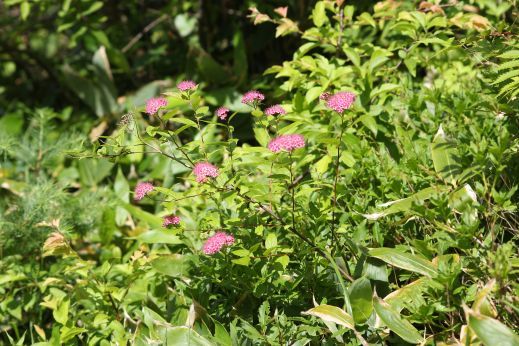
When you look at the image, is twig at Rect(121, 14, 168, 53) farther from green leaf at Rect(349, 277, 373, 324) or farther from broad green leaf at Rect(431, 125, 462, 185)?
green leaf at Rect(349, 277, 373, 324)

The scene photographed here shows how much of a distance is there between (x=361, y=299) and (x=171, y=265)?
0.77m

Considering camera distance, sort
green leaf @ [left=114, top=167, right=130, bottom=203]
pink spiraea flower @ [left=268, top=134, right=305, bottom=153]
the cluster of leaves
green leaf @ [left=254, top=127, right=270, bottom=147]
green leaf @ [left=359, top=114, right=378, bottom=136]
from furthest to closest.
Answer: the cluster of leaves → green leaf @ [left=114, top=167, right=130, bottom=203] → green leaf @ [left=359, top=114, right=378, bottom=136] → green leaf @ [left=254, top=127, right=270, bottom=147] → pink spiraea flower @ [left=268, top=134, right=305, bottom=153]

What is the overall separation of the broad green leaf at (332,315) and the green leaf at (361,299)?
0.10 feet

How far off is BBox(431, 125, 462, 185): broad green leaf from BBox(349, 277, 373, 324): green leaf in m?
0.45

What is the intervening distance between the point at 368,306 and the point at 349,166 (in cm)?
65

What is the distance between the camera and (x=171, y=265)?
2369 mm

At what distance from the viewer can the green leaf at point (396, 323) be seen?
1762 millimetres

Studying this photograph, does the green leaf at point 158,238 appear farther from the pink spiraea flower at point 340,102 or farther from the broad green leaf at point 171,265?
the pink spiraea flower at point 340,102

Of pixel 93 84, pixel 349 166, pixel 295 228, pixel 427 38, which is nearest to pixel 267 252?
pixel 295 228

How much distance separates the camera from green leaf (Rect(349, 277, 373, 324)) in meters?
1.87

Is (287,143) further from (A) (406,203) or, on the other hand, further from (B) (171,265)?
(B) (171,265)

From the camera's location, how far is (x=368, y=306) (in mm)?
1891

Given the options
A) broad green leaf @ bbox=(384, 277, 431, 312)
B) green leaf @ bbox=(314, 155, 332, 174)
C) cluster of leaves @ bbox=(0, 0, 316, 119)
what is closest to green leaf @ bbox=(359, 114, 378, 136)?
green leaf @ bbox=(314, 155, 332, 174)

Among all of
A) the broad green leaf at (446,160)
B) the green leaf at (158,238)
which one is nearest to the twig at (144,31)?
the green leaf at (158,238)
